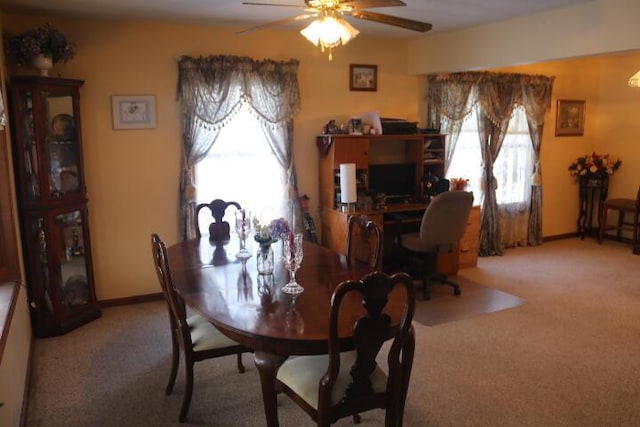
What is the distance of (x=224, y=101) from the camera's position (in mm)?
4359

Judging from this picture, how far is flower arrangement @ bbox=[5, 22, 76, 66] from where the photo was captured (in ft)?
11.3

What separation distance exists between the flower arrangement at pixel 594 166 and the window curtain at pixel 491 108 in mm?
762

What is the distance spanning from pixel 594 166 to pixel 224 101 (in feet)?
16.1

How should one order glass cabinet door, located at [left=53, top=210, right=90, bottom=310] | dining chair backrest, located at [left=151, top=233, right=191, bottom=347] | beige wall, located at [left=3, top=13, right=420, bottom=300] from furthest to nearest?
beige wall, located at [left=3, top=13, right=420, bottom=300] < glass cabinet door, located at [left=53, top=210, right=90, bottom=310] < dining chair backrest, located at [left=151, top=233, right=191, bottom=347]

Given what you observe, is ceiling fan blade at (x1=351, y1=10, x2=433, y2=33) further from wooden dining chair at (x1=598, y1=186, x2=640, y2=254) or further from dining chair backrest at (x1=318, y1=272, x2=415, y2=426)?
wooden dining chair at (x1=598, y1=186, x2=640, y2=254)

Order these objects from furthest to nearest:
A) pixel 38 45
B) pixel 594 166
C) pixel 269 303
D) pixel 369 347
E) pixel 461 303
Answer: pixel 594 166 < pixel 461 303 < pixel 38 45 < pixel 269 303 < pixel 369 347

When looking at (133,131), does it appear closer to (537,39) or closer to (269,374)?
(269,374)

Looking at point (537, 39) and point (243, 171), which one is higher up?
point (537, 39)

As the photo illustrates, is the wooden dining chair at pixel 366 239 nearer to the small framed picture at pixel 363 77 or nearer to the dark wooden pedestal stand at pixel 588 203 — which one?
the small framed picture at pixel 363 77

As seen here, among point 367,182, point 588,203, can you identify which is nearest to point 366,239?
point 367,182

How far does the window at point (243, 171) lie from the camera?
4.50 metres

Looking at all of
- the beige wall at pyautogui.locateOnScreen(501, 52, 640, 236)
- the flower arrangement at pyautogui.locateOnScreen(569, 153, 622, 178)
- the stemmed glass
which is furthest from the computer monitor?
the flower arrangement at pyautogui.locateOnScreen(569, 153, 622, 178)

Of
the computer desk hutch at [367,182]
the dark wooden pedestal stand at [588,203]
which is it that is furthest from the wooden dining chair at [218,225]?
the dark wooden pedestal stand at [588,203]

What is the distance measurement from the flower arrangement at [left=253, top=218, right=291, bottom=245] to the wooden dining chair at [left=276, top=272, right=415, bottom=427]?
511 mm
